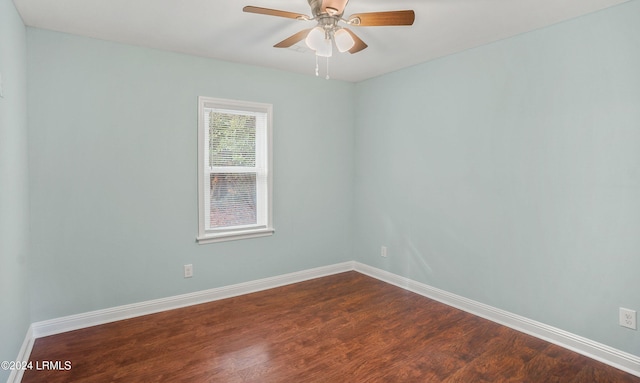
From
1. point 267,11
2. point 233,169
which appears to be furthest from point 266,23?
point 233,169

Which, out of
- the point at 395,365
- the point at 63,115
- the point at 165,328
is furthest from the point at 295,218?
the point at 63,115

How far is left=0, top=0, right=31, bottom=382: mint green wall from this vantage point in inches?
76.5

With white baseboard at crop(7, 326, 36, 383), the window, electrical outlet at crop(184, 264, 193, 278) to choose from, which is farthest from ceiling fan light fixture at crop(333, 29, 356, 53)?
white baseboard at crop(7, 326, 36, 383)

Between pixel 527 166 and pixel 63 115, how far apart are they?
383 cm

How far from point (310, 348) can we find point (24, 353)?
201cm

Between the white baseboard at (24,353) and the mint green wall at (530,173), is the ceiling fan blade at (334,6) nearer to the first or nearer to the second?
the mint green wall at (530,173)

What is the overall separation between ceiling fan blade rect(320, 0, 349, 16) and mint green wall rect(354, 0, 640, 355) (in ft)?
5.83

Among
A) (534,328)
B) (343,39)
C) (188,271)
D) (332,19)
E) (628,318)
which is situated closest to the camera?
(332,19)

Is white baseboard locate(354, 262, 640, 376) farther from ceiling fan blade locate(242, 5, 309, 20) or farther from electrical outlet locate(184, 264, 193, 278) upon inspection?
ceiling fan blade locate(242, 5, 309, 20)

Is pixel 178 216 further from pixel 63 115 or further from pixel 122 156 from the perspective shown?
pixel 63 115

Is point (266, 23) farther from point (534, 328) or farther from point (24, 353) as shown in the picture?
point (534, 328)

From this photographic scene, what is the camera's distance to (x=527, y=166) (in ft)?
9.20

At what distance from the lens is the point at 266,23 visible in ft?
8.58


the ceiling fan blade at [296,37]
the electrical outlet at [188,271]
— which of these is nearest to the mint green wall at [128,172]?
the electrical outlet at [188,271]
